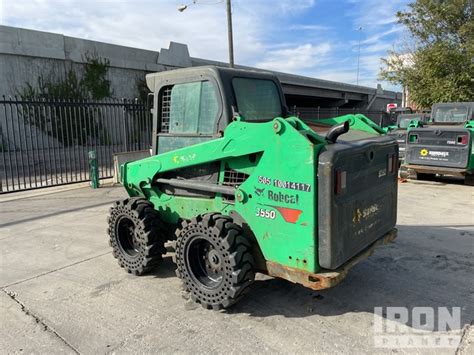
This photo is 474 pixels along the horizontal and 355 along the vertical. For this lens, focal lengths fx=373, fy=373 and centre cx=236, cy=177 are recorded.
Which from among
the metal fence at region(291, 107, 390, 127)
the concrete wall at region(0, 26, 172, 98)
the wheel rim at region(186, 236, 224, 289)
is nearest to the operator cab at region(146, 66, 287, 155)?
the wheel rim at region(186, 236, 224, 289)

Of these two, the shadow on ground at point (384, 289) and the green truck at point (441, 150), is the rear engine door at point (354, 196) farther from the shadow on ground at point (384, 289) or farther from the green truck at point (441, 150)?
the green truck at point (441, 150)

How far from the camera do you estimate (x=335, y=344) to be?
9.74 ft

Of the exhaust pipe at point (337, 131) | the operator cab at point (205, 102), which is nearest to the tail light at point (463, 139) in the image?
the operator cab at point (205, 102)

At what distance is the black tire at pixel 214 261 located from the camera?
10.6 ft

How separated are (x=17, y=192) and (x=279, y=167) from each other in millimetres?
9339

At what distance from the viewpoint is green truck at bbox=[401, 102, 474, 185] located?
31.1 feet

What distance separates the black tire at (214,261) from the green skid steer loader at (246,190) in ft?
0.03

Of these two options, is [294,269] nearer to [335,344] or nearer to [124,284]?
[335,344]

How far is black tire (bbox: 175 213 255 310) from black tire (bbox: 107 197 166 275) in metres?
0.64

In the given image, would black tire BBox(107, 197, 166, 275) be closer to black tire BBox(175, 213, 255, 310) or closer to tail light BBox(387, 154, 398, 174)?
black tire BBox(175, 213, 255, 310)

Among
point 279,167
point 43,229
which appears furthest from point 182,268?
point 43,229

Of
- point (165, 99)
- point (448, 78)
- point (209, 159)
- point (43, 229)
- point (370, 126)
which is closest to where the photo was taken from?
point (209, 159)

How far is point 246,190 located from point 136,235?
62.9 inches

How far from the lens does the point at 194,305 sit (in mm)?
3627
